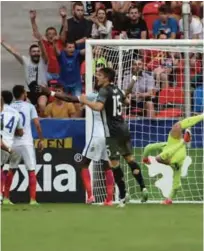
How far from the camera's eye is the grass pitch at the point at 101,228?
8.98 meters

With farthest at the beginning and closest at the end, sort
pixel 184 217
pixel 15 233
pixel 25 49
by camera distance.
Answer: pixel 25 49 → pixel 184 217 → pixel 15 233

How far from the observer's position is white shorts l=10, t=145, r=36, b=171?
49.3 feet

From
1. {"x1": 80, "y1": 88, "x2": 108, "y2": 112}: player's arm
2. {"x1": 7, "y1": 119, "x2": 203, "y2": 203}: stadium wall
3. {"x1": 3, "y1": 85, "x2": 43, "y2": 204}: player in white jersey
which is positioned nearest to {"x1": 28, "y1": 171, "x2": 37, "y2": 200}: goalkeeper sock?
{"x1": 3, "y1": 85, "x2": 43, "y2": 204}: player in white jersey

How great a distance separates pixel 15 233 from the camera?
10008 mm

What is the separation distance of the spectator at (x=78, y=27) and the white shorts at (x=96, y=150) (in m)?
4.99

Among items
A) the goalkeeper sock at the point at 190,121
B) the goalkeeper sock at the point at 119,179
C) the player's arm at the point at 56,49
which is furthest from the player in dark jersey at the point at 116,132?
the player's arm at the point at 56,49

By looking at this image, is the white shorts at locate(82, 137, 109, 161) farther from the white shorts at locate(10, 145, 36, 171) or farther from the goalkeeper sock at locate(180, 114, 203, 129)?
the goalkeeper sock at locate(180, 114, 203, 129)

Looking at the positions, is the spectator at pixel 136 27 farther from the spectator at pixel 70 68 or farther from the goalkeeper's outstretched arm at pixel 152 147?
the goalkeeper's outstretched arm at pixel 152 147

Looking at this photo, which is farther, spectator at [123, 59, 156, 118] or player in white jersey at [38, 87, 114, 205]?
spectator at [123, 59, 156, 118]

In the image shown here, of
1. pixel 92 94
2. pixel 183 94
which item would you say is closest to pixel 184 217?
pixel 92 94

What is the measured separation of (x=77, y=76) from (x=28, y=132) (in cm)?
354

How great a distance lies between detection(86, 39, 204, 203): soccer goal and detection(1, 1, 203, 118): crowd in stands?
0.07 ft

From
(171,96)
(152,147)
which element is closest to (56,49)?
(171,96)

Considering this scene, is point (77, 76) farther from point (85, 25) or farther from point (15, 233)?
point (15, 233)
